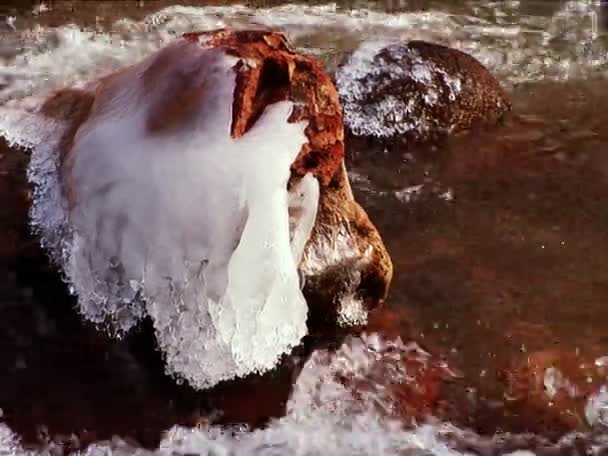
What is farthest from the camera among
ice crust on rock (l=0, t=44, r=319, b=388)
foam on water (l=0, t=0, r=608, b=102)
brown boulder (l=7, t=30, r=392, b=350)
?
foam on water (l=0, t=0, r=608, b=102)

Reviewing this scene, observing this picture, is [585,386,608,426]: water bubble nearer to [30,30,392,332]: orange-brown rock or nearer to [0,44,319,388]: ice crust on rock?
[30,30,392,332]: orange-brown rock

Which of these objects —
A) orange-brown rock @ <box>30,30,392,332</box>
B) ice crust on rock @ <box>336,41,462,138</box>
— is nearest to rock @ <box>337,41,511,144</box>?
ice crust on rock @ <box>336,41,462,138</box>

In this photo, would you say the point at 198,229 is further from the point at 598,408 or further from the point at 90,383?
the point at 598,408

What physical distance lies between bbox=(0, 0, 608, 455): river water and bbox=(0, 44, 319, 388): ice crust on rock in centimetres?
13

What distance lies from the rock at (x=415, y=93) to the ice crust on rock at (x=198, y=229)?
1275 millimetres

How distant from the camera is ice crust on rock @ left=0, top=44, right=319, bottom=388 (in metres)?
2.56

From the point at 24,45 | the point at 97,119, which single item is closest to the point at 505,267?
the point at 97,119

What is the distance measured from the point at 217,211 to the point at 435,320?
831 mm

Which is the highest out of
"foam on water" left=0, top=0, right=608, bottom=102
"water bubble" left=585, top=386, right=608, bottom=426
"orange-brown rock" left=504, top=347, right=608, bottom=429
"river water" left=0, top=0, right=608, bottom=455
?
"foam on water" left=0, top=0, right=608, bottom=102

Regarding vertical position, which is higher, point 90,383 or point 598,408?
point 90,383

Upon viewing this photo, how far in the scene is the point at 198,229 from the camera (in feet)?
8.39

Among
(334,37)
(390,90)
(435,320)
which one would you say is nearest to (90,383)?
(435,320)

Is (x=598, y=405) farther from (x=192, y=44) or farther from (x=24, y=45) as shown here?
(x=24, y=45)

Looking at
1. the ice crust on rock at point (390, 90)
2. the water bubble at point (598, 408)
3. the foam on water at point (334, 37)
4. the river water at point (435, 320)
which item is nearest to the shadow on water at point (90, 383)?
the river water at point (435, 320)
